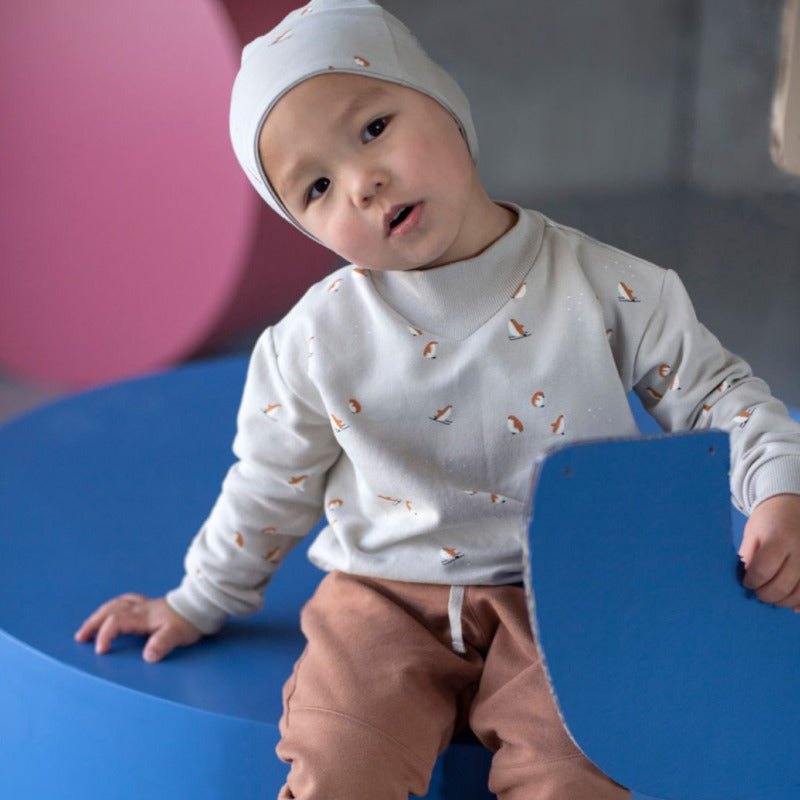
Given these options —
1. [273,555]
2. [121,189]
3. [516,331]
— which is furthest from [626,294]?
[121,189]

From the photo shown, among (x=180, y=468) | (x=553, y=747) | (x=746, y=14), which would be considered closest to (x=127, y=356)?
(x=180, y=468)

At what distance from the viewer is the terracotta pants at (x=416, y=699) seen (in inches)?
22.6

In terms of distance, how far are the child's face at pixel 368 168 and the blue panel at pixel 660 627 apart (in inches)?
6.7

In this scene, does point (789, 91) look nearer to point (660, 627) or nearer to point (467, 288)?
point (467, 288)

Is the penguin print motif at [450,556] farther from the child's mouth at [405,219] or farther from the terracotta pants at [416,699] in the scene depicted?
the child's mouth at [405,219]

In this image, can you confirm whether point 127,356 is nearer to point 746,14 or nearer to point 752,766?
point 746,14

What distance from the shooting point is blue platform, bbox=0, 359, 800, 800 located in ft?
2.20

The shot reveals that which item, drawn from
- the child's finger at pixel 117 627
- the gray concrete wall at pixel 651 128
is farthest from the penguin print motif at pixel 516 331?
the gray concrete wall at pixel 651 128

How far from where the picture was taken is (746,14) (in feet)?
4.11

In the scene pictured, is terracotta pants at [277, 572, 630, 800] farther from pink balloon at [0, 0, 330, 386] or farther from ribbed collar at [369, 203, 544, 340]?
pink balloon at [0, 0, 330, 386]

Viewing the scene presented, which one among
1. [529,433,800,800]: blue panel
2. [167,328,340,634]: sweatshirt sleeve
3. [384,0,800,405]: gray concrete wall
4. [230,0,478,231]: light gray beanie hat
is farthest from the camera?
[384,0,800,405]: gray concrete wall

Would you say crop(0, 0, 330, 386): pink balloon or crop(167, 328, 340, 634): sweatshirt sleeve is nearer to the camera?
crop(167, 328, 340, 634): sweatshirt sleeve

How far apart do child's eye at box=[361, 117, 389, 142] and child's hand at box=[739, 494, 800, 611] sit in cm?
25

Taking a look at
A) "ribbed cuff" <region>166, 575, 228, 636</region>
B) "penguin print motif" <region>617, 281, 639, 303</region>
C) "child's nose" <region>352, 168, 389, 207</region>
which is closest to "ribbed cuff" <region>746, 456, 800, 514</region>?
"penguin print motif" <region>617, 281, 639, 303</region>
